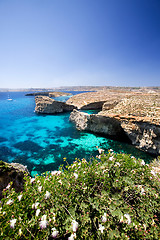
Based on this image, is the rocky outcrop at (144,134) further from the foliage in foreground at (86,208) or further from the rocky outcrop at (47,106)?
the rocky outcrop at (47,106)

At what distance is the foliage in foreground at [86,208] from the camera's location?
189 centimetres

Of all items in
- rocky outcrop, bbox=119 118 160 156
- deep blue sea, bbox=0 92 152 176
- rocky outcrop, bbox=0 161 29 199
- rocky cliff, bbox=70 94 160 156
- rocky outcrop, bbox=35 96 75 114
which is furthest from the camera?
rocky outcrop, bbox=35 96 75 114

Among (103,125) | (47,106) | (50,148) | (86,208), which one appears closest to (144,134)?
(103,125)

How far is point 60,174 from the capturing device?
2.98 m

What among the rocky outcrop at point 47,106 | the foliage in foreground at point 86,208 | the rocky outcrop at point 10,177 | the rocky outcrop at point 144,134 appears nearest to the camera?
the foliage in foreground at point 86,208

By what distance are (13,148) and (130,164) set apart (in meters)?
13.0

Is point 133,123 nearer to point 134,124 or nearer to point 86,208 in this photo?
point 134,124

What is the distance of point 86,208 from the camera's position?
238cm

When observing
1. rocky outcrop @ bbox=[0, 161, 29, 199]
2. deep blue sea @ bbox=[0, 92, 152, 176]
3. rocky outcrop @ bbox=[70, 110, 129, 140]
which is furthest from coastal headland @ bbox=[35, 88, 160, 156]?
rocky outcrop @ bbox=[0, 161, 29, 199]

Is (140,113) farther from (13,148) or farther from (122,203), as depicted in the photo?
(13,148)

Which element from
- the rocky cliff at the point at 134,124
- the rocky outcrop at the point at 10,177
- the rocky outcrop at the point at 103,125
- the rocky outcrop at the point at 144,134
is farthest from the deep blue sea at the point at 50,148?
the rocky outcrop at the point at 10,177

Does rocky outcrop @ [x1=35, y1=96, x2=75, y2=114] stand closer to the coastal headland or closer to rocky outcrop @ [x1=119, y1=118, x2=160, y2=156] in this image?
the coastal headland

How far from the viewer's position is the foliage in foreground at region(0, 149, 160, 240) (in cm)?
189

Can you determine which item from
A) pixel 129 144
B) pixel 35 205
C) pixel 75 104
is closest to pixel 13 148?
pixel 35 205
